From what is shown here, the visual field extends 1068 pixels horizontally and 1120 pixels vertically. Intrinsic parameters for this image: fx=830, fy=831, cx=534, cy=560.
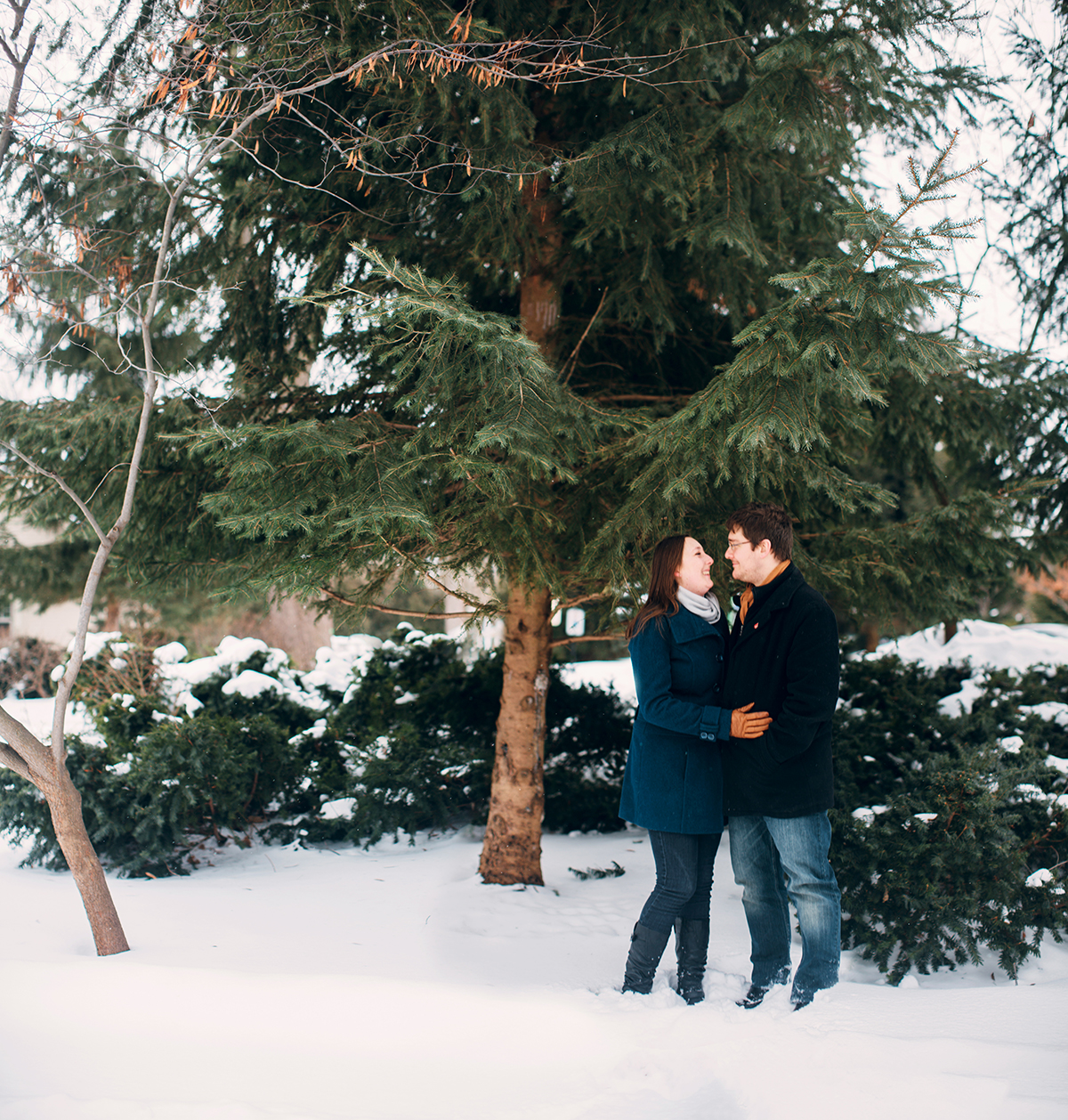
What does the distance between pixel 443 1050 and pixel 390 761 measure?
2.97 meters

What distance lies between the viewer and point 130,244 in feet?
16.1

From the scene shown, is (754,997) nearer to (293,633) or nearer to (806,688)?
(806,688)

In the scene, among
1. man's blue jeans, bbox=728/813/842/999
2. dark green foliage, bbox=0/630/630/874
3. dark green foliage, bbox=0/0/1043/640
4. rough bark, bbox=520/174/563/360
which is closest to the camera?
man's blue jeans, bbox=728/813/842/999

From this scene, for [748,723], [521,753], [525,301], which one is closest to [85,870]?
[521,753]

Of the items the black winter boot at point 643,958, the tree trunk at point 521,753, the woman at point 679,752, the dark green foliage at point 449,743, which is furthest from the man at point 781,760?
the dark green foliage at point 449,743

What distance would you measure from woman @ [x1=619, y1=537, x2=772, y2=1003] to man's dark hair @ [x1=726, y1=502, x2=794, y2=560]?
0.20 m

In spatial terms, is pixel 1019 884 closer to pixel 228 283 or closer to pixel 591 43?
pixel 591 43

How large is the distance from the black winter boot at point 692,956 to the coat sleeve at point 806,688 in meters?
0.81

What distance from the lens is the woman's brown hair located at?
3115 millimetres

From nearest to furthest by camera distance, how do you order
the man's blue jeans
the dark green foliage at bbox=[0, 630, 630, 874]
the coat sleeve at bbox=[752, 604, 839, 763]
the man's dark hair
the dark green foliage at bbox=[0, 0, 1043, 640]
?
1. the coat sleeve at bbox=[752, 604, 839, 763]
2. the man's blue jeans
3. the man's dark hair
4. the dark green foliage at bbox=[0, 0, 1043, 640]
5. the dark green foliage at bbox=[0, 630, 630, 874]

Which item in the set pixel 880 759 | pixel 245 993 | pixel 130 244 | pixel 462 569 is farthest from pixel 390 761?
pixel 130 244

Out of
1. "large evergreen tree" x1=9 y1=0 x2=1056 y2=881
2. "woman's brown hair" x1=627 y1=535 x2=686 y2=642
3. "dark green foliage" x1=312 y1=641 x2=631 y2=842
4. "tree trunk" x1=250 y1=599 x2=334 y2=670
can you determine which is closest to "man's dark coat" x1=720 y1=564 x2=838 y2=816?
"woman's brown hair" x1=627 y1=535 x2=686 y2=642

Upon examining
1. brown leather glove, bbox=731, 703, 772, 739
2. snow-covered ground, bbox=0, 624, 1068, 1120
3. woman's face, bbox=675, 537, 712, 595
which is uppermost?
woman's face, bbox=675, 537, 712, 595

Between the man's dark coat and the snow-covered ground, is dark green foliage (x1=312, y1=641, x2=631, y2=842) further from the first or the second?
the man's dark coat
